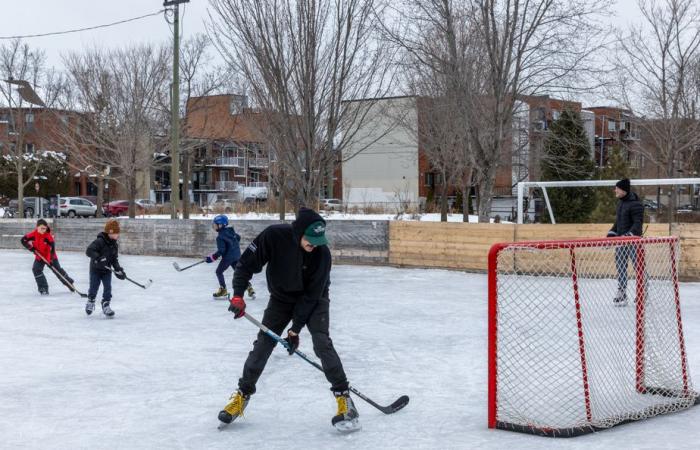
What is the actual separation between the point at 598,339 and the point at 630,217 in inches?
183

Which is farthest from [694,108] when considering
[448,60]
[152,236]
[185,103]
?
[185,103]

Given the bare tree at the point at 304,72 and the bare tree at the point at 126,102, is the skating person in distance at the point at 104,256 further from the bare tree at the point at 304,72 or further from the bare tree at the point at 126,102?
the bare tree at the point at 126,102

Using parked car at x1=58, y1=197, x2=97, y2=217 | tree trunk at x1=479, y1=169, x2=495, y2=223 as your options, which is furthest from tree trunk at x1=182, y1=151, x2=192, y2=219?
tree trunk at x1=479, y1=169, x2=495, y2=223

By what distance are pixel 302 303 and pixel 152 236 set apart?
55.1 feet

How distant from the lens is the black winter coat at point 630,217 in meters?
10.1

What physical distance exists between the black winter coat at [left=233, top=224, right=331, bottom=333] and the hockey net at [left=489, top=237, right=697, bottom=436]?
113 centimetres

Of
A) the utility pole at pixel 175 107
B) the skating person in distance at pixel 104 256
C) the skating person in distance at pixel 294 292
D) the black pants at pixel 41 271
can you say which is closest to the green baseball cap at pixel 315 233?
the skating person in distance at pixel 294 292

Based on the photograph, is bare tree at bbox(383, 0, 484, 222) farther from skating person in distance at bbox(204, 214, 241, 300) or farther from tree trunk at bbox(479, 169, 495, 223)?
skating person in distance at bbox(204, 214, 241, 300)

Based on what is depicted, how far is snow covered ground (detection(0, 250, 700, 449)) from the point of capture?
4.72 m

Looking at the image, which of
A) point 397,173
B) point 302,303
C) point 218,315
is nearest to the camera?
point 302,303

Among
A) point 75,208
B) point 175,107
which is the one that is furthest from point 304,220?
point 75,208

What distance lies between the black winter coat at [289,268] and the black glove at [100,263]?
526 cm

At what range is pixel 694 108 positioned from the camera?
26.4m

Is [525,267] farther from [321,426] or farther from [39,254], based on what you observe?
[39,254]
